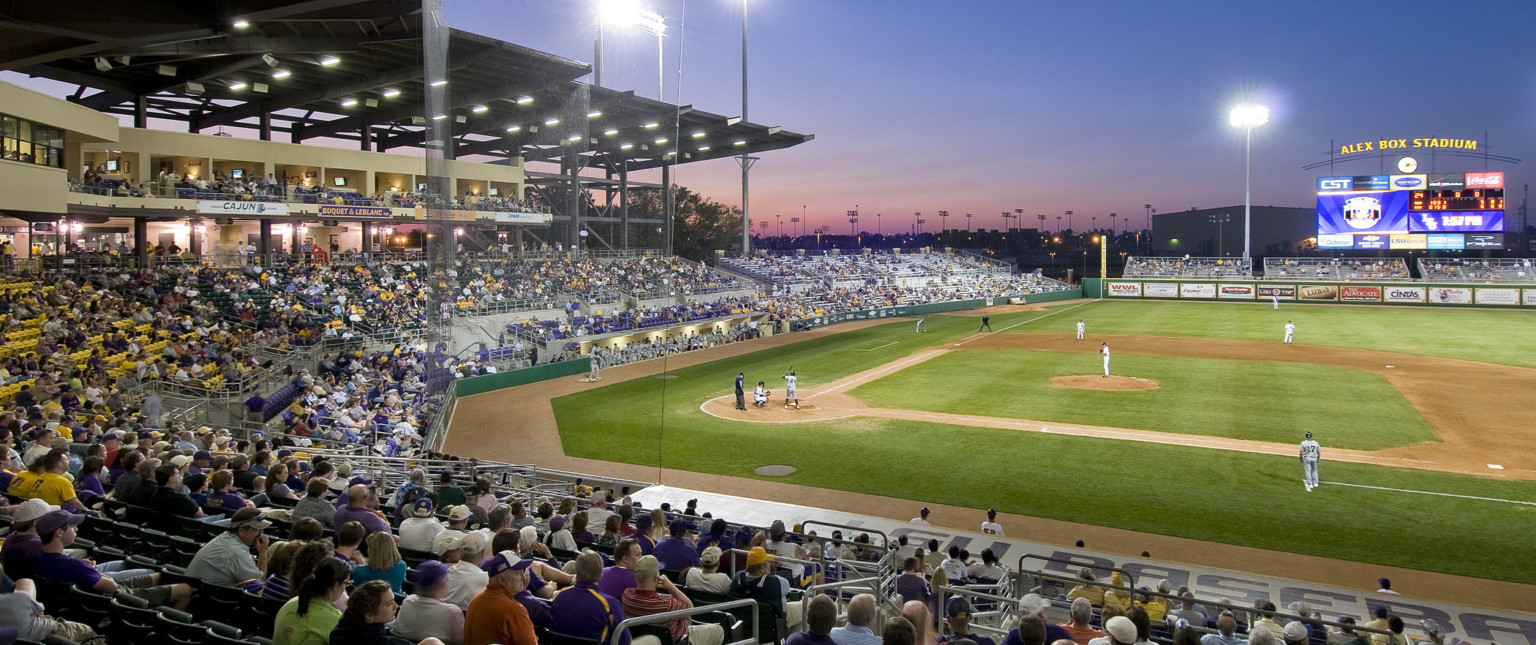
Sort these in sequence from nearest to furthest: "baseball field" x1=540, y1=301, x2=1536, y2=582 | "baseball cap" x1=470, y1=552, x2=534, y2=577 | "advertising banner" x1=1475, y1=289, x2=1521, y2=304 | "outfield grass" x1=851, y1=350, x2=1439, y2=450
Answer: "baseball cap" x1=470, y1=552, x2=534, y2=577 < "baseball field" x1=540, y1=301, x2=1536, y2=582 < "outfield grass" x1=851, y1=350, x2=1439, y2=450 < "advertising banner" x1=1475, y1=289, x2=1521, y2=304

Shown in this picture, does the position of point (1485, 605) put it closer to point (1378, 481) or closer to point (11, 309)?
point (1378, 481)

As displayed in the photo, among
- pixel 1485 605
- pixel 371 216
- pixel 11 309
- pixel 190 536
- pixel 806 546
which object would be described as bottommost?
pixel 1485 605

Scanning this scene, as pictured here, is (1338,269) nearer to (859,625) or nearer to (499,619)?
(859,625)

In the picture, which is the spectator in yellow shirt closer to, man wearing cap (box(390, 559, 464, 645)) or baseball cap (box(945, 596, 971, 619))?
man wearing cap (box(390, 559, 464, 645))

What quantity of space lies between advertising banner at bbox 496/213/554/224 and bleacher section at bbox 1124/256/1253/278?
70.0 metres

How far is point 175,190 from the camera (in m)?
30.9

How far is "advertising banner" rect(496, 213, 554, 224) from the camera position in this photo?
1145 centimetres

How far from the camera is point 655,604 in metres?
5.50

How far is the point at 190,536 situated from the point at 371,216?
3341 centimetres

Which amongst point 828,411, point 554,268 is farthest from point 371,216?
point 554,268

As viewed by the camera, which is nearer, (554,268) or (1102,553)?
(1102,553)

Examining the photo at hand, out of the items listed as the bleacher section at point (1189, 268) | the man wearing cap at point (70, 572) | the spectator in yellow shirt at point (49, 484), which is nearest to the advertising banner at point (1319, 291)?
the bleacher section at point (1189, 268)

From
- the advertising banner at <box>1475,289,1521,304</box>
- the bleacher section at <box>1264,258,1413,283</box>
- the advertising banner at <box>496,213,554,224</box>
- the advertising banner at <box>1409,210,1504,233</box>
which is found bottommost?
the advertising banner at <box>1475,289,1521,304</box>

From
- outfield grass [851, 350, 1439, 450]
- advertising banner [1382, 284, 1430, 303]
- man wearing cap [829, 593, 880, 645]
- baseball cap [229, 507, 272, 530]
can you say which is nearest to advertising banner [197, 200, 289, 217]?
outfield grass [851, 350, 1439, 450]
